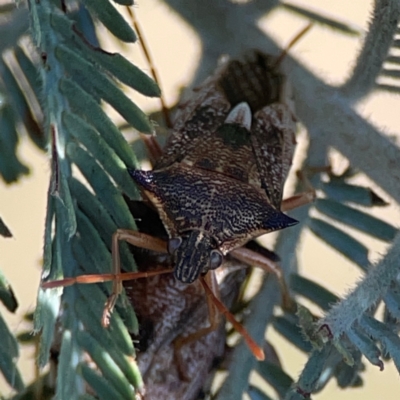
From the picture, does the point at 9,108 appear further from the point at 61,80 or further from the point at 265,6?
the point at 265,6

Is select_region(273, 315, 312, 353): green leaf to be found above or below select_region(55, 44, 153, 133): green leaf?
below

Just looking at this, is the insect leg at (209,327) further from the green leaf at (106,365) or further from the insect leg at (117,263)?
the green leaf at (106,365)

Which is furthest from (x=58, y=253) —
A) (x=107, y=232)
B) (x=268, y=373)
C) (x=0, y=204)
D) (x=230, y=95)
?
(x=0, y=204)

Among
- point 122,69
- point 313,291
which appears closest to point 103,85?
point 122,69

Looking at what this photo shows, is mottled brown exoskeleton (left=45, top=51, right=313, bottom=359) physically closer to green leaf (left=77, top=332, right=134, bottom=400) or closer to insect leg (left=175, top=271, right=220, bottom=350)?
insect leg (left=175, top=271, right=220, bottom=350)

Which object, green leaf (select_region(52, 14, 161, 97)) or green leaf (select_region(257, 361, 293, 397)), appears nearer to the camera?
green leaf (select_region(52, 14, 161, 97))

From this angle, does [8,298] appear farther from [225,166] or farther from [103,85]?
[225,166]

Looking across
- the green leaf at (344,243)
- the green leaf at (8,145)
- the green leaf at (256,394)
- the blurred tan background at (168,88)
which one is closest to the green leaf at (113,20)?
the green leaf at (8,145)

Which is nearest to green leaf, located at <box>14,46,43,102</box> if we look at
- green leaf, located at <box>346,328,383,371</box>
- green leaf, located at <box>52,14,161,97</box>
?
green leaf, located at <box>52,14,161,97</box>
